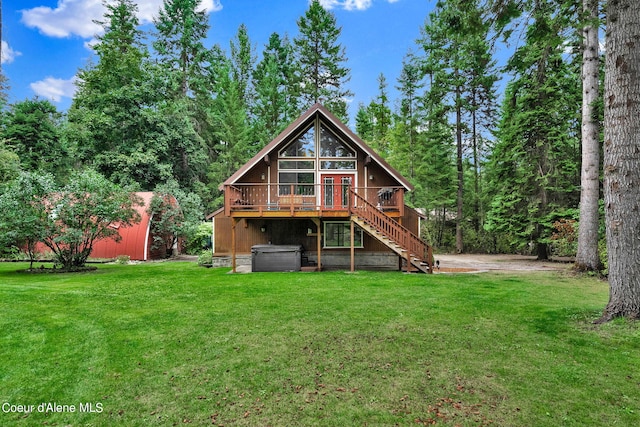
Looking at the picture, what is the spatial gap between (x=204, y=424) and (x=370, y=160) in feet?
40.5

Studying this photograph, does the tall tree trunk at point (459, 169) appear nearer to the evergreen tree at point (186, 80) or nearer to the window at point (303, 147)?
the window at point (303, 147)

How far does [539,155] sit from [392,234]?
10099 millimetres

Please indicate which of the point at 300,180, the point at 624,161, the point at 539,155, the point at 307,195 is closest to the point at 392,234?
the point at 307,195

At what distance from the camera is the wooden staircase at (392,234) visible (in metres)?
11.8

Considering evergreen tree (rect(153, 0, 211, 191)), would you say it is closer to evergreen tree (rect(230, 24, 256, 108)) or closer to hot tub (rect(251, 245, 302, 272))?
evergreen tree (rect(230, 24, 256, 108))

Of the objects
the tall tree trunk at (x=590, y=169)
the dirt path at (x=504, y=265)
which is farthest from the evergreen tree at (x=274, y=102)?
the tall tree trunk at (x=590, y=169)

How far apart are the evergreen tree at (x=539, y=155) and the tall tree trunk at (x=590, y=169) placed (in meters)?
3.59

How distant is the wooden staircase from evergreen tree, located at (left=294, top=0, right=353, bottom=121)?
18.4 m

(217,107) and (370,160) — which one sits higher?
(217,107)

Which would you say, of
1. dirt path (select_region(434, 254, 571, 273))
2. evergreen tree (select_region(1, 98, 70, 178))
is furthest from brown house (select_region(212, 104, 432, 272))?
evergreen tree (select_region(1, 98, 70, 178))

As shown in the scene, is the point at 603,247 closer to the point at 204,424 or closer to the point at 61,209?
the point at 204,424

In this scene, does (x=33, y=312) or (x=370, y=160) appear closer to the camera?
(x=33, y=312)

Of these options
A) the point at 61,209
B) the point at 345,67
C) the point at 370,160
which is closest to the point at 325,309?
the point at 370,160

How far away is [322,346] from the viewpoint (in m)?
4.54
